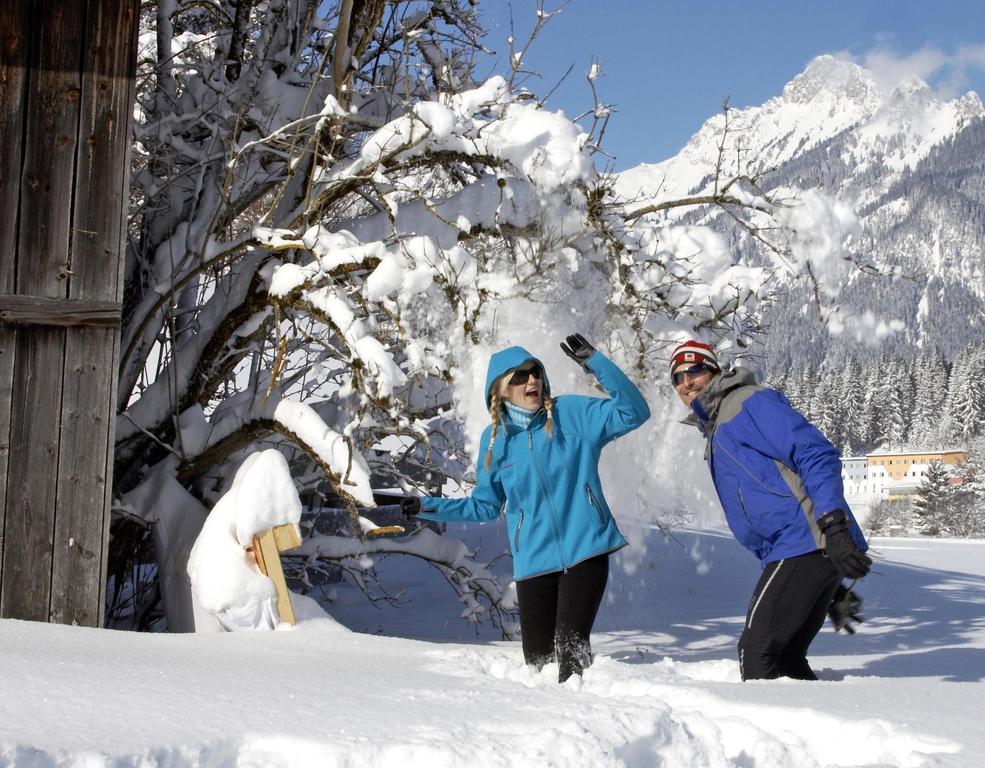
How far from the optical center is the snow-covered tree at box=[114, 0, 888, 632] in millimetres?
5445

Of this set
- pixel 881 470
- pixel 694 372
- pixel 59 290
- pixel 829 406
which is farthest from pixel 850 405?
pixel 59 290

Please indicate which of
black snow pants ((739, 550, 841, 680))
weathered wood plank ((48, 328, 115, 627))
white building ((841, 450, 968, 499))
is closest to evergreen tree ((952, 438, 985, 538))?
black snow pants ((739, 550, 841, 680))

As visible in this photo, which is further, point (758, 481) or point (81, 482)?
point (81, 482)

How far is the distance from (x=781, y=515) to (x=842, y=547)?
0.29 m

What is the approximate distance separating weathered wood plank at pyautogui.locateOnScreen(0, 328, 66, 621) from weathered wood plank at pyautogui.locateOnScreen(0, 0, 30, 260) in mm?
495

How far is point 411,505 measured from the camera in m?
4.00

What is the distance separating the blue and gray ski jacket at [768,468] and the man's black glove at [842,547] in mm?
37

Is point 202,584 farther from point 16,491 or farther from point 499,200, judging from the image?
point 499,200

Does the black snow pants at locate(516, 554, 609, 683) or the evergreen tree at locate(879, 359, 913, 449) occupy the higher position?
the evergreen tree at locate(879, 359, 913, 449)

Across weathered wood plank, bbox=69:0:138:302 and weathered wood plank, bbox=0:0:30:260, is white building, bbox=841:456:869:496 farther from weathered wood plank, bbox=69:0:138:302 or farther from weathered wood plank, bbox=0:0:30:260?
weathered wood plank, bbox=0:0:30:260

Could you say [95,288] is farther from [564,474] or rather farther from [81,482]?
[564,474]

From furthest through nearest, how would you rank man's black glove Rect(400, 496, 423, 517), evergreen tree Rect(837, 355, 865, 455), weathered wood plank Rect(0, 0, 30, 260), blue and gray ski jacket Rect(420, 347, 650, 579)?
evergreen tree Rect(837, 355, 865, 455) < weathered wood plank Rect(0, 0, 30, 260) < man's black glove Rect(400, 496, 423, 517) < blue and gray ski jacket Rect(420, 347, 650, 579)

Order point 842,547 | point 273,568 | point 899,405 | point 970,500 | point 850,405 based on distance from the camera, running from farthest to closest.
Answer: point 899,405, point 850,405, point 970,500, point 273,568, point 842,547

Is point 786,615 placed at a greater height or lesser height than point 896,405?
lesser
